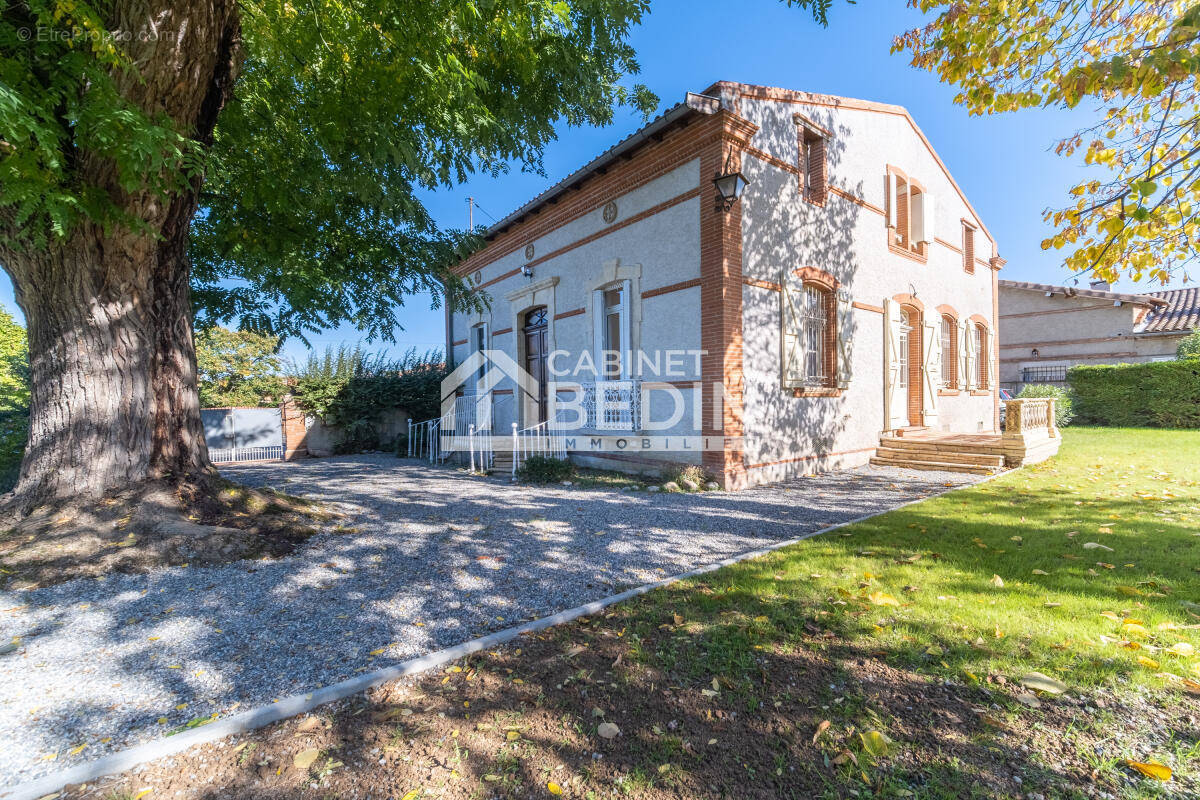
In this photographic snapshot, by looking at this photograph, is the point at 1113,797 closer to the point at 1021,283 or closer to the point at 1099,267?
the point at 1099,267

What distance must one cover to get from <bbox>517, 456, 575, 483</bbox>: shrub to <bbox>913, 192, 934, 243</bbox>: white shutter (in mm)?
8641

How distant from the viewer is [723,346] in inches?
268

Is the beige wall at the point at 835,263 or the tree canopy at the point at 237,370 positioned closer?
the beige wall at the point at 835,263

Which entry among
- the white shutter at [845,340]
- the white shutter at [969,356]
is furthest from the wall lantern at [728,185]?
the white shutter at [969,356]

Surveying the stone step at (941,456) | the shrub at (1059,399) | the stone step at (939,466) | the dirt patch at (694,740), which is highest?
the shrub at (1059,399)

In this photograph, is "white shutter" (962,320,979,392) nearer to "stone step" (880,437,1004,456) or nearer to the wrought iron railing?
"stone step" (880,437,1004,456)

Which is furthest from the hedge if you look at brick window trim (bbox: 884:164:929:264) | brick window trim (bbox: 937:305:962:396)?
brick window trim (bbox: 884:164:929:264)

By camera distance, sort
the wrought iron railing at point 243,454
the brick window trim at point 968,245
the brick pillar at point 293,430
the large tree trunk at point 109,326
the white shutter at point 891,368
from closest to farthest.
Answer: the large tree trunk at point 109,326 → the white shutter at point 891,368 → the wrought iron railing at point 243,454 → the brick pillar at point 293,430 → the brick window trim at point 968,245

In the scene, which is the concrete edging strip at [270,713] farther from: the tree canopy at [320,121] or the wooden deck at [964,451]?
the wooden deck at [964,451]

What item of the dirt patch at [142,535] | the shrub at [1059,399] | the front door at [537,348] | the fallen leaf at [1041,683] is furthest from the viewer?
the shrub at [1059,399]

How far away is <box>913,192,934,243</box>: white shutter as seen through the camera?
10.4 metres

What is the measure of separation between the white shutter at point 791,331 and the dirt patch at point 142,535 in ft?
20.8

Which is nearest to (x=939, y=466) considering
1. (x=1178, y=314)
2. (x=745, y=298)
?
(x=745, y=298)

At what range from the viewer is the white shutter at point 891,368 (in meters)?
9.48
